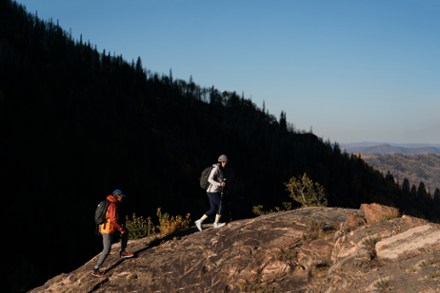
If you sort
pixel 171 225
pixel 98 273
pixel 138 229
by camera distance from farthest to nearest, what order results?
pixel 138 229, pixel 171 225, pixel 98 273

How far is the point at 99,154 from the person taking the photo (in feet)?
356

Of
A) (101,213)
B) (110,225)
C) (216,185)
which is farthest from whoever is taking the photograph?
(216,185)

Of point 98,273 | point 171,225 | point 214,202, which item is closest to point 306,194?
point 214,202

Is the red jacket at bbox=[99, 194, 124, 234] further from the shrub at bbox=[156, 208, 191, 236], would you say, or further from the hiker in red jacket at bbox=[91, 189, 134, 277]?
the shrub at bbox=[156, 208, 191, 236]

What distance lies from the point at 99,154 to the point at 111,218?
9983 cm

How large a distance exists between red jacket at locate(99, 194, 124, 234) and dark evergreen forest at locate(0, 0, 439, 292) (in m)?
38.5

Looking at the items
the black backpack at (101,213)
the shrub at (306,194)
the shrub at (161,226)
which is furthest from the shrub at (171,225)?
the shrub at (306,194)

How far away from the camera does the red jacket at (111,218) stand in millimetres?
12383

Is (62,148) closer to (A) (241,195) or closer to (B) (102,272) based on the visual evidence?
(A) (241,195)

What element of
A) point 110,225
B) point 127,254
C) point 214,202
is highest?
point 214,202

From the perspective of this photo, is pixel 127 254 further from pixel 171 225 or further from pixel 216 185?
pixel 216 185

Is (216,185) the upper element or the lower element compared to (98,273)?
upper

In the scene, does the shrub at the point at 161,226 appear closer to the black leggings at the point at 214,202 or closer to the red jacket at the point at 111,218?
the black leggings at the point at 214,202

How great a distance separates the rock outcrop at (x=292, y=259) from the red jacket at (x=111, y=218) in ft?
4.36
